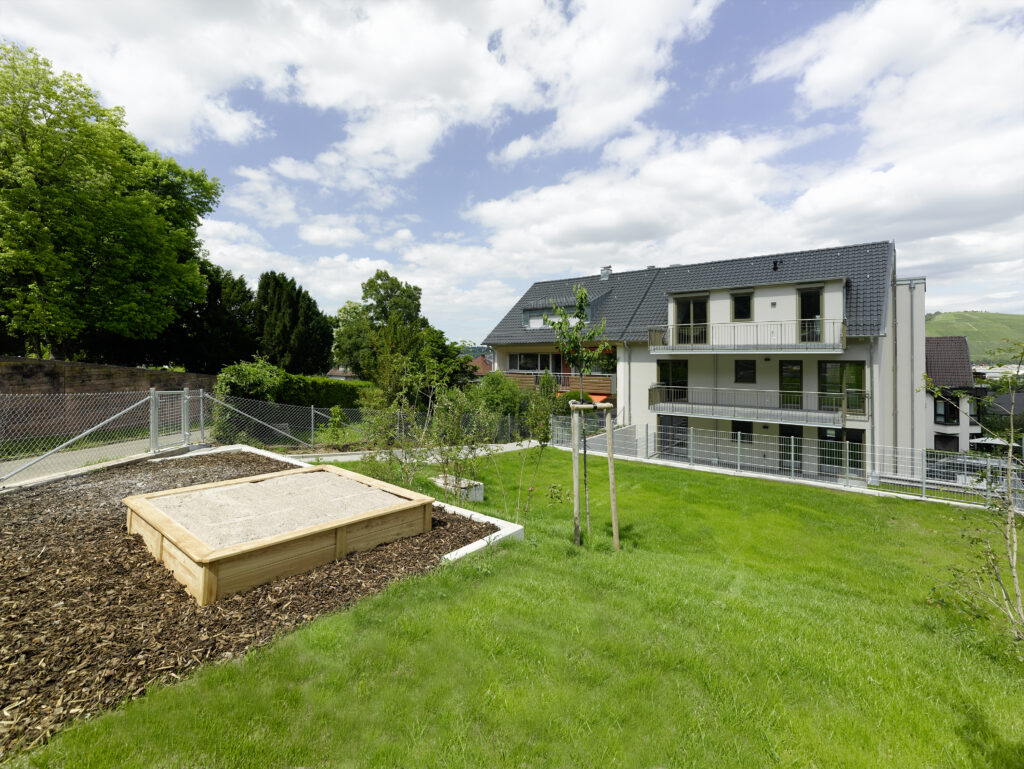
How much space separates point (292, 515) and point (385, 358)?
11.7m

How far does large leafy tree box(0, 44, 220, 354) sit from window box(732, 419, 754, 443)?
24.5 metres

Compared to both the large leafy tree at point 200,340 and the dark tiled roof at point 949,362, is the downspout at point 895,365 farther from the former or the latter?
the large leafy tree at point 200,340

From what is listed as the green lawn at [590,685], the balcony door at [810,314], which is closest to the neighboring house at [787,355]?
the balcony door at [810,314]

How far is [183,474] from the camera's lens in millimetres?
8602

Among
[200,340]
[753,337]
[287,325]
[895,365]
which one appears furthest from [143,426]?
[895,365]

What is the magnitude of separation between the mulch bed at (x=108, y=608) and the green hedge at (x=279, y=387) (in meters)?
8.74

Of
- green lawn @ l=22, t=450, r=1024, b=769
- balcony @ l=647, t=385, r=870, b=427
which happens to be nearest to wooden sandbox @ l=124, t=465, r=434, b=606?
green lawn @ l=22, t=450, r=1024, b=769

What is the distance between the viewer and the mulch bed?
9.73ft

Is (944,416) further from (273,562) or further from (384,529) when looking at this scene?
(273,562)

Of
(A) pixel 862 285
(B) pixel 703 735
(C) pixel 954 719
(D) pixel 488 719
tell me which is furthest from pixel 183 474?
(A) pixel 862 285

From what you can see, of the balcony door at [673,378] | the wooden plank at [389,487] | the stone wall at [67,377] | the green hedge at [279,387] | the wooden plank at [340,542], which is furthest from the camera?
the balcony door at [673,378]

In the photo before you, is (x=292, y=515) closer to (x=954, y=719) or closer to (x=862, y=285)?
(x=954, y=719)

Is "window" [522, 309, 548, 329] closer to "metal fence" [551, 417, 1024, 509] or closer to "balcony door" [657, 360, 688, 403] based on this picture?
"balcony door" [657, 360, 688, 403]

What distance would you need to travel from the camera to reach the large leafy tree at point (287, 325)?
1062 inches
